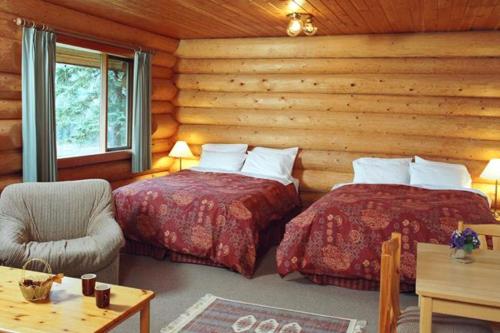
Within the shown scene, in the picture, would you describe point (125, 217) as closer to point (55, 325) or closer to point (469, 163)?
point (55, 325)

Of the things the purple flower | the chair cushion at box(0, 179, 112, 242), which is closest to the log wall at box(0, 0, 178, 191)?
the chair cushion at box(0, 179, 112, 242)

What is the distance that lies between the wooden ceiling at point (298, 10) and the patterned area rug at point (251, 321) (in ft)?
8.24

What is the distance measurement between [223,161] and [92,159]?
1.58 m

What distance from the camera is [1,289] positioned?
2.68m

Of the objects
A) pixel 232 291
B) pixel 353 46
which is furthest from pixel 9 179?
pixel 353 46

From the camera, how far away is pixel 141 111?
5.95 metres

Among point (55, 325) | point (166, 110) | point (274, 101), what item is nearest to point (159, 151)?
point (166, 110)

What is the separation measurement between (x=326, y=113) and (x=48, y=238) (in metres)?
3.52

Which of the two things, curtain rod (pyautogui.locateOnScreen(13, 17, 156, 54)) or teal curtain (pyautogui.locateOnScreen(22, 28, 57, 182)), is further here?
teal curtain (pyautogui.locateOnScreen(22, 28, 57, 182))

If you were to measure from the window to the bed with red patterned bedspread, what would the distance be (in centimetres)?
264

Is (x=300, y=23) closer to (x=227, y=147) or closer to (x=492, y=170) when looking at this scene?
(x=227, y=147)

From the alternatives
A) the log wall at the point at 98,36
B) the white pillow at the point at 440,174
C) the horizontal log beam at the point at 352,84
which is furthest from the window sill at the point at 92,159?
the white pillow at the point at 440,174

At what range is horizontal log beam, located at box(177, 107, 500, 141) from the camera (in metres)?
5.49

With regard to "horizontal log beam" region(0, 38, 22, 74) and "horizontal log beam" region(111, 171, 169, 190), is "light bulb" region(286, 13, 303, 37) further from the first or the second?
"horizontal log beam" region(111, 171, 169, 190)
